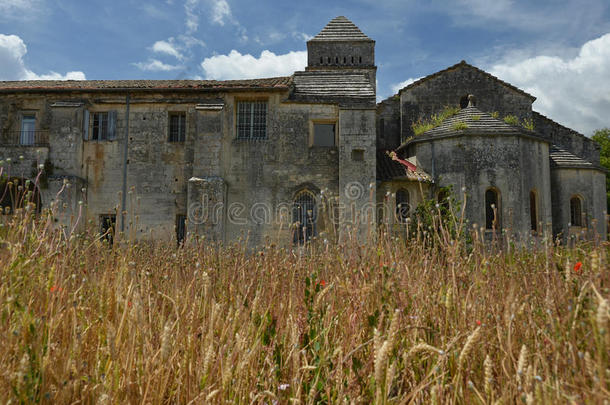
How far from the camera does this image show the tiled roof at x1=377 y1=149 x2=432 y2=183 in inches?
695

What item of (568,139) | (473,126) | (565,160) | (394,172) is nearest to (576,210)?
(565,160)

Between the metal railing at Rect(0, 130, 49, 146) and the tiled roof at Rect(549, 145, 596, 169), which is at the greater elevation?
the metal railing at Rect(0, 130, 49, 146)

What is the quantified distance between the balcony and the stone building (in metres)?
0.04

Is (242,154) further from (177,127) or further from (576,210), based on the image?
(576,210)

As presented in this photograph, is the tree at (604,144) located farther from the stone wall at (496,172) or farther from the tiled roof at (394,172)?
the tiled roof at (394,172)

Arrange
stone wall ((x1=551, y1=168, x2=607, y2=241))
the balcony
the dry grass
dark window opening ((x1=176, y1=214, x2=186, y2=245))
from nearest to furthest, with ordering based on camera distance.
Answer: the dry grass → dark window opening ((x1=176, y1=214, x2=186, y2=245)) → the balcony → stone wall ((x1=551, y1=168, x2=607, y2=241))

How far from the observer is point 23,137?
1809cm

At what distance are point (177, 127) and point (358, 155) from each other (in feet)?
25.9

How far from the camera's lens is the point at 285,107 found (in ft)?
57.6

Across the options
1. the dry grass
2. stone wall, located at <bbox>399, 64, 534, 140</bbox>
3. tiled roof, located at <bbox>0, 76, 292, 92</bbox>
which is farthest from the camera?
stone wall, located at <bbox>399, 64, 534, 140</bbox>

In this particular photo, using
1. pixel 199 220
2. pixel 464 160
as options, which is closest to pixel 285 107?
pixel 199 220

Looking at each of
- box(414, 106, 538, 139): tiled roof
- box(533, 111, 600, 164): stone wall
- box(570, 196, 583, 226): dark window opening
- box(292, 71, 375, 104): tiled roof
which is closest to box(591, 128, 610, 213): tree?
box(533, 111, 600, 164): stone wall

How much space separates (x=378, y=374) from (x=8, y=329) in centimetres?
197

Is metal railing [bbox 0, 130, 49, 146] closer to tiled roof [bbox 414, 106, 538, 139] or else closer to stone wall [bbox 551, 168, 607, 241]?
tiled roof [bbox 414, 106, 538, 139]
